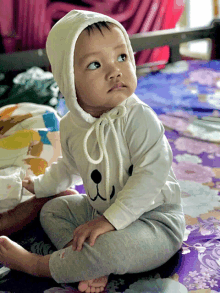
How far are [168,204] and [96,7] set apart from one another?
1805mm

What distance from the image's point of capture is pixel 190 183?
117cm

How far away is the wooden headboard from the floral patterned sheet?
0.96 ft

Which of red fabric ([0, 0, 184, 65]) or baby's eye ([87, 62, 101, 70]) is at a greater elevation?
baby's eye ([87, 62, 101, 70])

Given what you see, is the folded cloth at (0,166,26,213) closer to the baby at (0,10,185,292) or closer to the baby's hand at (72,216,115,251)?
the baby at (0,10,185,292)

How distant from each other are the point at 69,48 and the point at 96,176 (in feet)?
1.06

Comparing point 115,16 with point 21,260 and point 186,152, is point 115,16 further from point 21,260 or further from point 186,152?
point 21,260

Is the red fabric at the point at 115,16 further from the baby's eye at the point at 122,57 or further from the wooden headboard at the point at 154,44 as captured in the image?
the baby's eye at the point at 122,57

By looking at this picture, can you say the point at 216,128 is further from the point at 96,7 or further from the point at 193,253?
the point at 96,7

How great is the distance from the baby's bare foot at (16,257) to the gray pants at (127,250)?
65 mm

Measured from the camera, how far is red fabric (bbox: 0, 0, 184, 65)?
82.0 inches

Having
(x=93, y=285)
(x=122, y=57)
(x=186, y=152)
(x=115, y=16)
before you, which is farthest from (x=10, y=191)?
(x=115, y=16)

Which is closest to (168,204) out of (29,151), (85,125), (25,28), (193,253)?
(193,253)

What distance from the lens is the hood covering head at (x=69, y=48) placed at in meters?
0.83

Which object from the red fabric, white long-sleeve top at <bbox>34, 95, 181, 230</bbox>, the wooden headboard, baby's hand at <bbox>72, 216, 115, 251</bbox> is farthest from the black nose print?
the red fabric
